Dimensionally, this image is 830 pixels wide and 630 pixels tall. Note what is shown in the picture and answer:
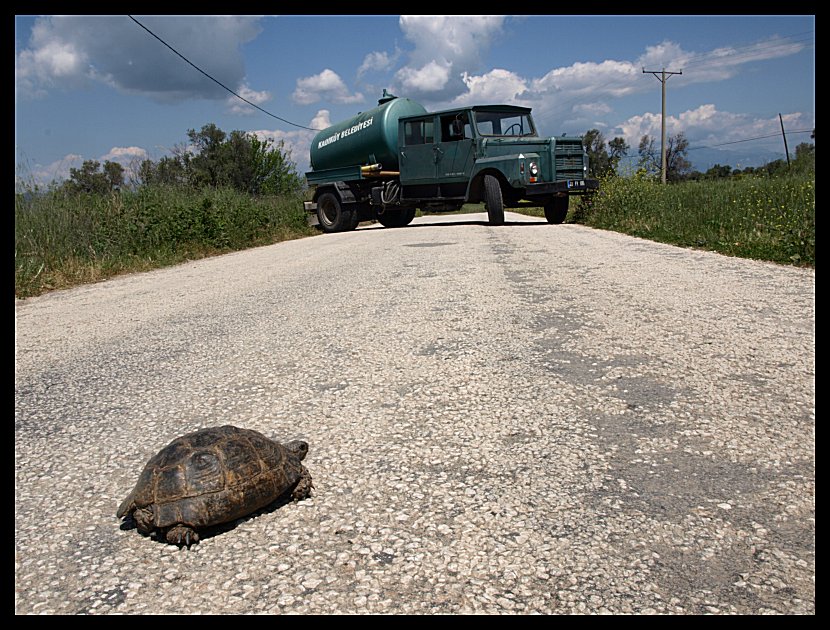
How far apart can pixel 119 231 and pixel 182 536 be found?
1120 centimetres

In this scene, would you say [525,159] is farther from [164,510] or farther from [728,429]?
[164,510]

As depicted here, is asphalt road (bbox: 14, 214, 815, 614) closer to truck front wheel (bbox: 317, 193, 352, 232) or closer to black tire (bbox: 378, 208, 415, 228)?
truck front wheel (bbox: 317, 193, 352, 232)

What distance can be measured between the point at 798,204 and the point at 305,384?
9405 millimetres

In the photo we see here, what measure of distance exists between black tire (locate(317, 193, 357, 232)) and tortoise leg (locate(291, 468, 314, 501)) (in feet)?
59.4

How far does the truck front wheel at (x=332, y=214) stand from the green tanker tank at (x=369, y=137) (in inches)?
40.3

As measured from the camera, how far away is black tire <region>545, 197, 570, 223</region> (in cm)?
1728

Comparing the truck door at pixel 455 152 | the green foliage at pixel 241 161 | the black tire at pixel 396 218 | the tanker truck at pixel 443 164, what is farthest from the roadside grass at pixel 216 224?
the green foliage at pixel 241 161

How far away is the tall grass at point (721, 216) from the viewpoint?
8367mm

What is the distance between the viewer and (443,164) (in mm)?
17375

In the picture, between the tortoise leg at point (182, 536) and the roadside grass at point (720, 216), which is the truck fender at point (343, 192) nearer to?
the roadside grass at point (720, 216)

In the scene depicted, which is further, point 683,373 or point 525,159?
point 525,159

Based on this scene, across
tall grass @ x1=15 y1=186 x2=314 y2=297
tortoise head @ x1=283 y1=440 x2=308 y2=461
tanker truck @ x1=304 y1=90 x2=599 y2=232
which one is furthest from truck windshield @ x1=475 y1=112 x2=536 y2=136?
tortoise head @ x1=283 y1=440 x2=308 y2=461

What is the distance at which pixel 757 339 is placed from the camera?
4188 millimetres
